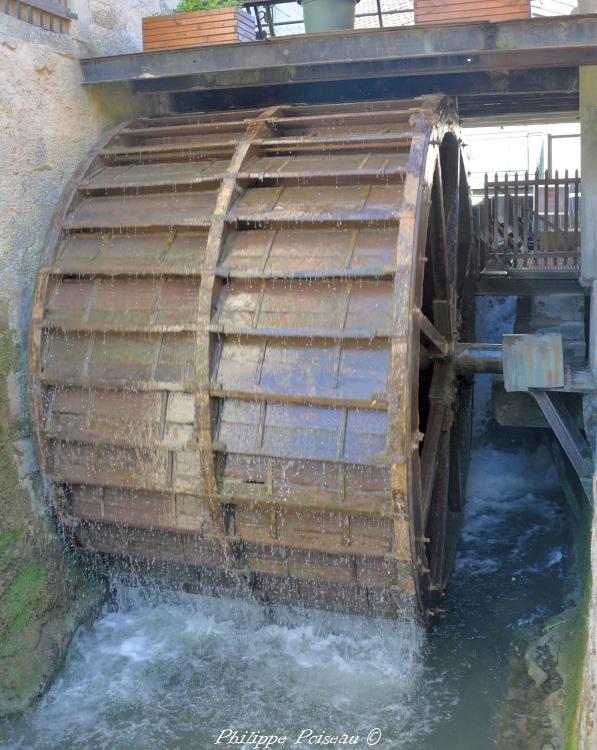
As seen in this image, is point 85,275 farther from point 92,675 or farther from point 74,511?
point 92,675

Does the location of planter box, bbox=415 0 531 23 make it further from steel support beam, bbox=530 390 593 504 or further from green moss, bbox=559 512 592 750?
green moss, bbox=559 512 592 750

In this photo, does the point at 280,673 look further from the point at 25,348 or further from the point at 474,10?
the point at 474,10

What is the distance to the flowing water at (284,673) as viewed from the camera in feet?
15.0

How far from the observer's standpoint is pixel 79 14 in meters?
5.65

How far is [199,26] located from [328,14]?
0.92m

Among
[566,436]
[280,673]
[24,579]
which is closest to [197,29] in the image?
[566,436]

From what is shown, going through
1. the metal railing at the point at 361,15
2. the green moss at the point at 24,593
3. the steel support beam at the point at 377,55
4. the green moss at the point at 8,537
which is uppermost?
the metal railing at the point at 361,15

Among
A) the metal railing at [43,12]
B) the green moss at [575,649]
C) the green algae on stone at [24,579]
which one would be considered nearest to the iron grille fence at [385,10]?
the metal railing at [43,12]

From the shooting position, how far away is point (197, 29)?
5617 millimetres

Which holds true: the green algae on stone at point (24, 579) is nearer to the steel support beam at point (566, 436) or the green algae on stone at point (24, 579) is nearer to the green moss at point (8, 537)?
the green moss at point (8, 537)

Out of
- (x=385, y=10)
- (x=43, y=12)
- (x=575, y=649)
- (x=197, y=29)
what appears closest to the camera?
(x=575, y=649)

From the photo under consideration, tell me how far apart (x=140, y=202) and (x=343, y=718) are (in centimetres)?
337

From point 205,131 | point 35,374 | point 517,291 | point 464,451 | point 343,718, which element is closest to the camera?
point 343,718

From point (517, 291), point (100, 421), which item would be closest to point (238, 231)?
point (100, 421)
